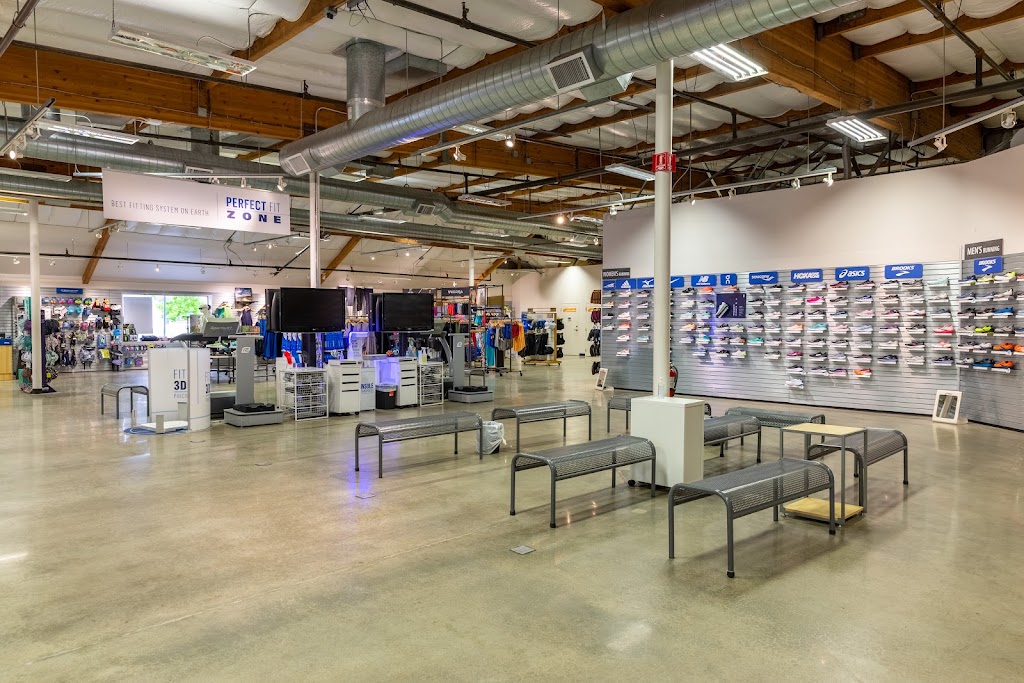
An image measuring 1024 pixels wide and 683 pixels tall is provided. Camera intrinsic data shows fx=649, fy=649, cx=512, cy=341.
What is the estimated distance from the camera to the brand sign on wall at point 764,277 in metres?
11.3

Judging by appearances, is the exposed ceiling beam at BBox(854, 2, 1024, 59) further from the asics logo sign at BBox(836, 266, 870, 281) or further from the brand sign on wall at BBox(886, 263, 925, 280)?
the asics logo sign at BBox(836, 266, 870, 281)

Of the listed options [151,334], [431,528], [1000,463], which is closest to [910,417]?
[1000,463]

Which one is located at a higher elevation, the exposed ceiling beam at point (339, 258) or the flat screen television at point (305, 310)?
the exposed ceiling beam at point (339, 258)

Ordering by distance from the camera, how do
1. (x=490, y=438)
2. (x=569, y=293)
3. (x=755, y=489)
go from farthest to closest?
1. (x=569, y=293)
2. (x=490, y=438)
3. (x=755, y=489)

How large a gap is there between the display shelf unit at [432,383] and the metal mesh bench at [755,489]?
24.4 feet

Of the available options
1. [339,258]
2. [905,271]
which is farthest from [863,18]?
[339,258]

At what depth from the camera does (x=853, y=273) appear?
10.4 metres

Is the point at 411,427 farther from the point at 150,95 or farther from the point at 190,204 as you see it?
the point at 150,95

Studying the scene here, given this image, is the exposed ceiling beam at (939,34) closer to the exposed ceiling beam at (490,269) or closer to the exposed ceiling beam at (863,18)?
the exposed ceiling beam at (863,18)

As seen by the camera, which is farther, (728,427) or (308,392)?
(308,392)

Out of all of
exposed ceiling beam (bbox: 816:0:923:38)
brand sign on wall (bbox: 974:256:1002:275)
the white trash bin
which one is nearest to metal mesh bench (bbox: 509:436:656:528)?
the white trash bin

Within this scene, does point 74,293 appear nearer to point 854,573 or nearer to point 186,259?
point 186,259

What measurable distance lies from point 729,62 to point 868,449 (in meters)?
3.65

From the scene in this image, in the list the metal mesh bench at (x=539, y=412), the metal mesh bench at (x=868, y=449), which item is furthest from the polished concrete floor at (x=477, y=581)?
the metal mesh bench at (x=539, y=412)
